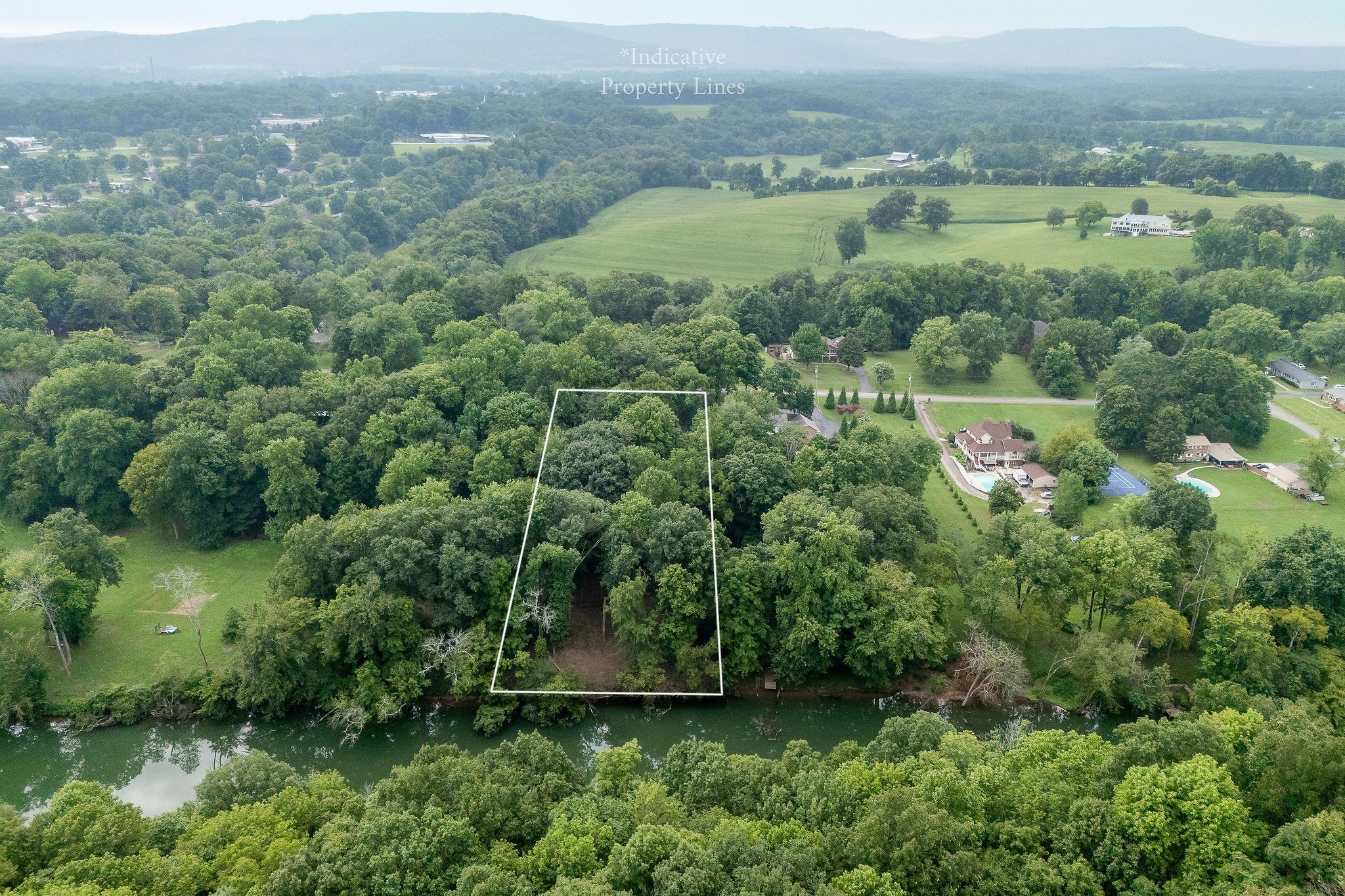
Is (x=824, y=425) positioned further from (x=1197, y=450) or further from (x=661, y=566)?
(x=661, y=566)

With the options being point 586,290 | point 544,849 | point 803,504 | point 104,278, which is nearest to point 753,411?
point 803,504

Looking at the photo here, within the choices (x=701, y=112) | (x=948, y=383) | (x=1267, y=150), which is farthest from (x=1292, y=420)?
(x=701, y=112)

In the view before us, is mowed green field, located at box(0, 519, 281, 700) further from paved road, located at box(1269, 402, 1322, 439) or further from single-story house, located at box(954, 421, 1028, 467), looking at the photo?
paved road, located at box(1269, 402, 1322, 439)

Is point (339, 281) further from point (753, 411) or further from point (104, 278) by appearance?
point (753, 411)

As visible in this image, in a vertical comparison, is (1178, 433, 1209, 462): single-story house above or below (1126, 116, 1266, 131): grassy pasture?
below

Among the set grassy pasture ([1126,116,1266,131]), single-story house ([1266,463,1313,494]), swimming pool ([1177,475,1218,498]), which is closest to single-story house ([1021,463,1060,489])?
swimming pool ([1177,475,1218,498])

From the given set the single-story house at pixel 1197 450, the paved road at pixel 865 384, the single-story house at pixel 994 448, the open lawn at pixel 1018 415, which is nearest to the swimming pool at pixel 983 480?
the single-story house at pixel 994 448

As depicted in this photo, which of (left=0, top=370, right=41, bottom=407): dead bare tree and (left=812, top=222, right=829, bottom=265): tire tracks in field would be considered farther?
(left=812, top=222, right=829, bottom=265): tire tracks in field
